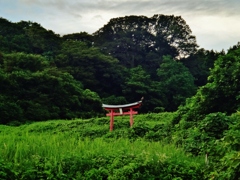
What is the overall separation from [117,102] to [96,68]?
4.07 metres

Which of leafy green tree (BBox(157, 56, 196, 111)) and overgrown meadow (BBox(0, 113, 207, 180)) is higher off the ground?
leafy green tree (BBox(157, 56, 196, 111))

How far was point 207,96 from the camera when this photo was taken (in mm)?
11305

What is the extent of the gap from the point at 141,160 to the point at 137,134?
22.0ft

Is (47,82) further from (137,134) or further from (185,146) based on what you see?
(185,146)

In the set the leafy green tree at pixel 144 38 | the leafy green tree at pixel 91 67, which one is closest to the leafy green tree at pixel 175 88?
the leafy green tree at pixel 91 67

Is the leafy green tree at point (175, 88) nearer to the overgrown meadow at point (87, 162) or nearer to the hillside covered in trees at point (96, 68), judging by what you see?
the hillside covered in trees at point (96, 68)

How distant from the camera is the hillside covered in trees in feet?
83.6

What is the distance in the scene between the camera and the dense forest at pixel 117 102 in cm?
697

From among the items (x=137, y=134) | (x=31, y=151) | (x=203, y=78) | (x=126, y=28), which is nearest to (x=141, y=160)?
(x=31, y=151)

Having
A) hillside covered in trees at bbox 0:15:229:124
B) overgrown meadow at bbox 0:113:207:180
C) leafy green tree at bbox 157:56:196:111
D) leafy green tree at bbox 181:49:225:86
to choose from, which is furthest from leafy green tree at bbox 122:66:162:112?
overgrown meadow at bbox 0:113:207:180

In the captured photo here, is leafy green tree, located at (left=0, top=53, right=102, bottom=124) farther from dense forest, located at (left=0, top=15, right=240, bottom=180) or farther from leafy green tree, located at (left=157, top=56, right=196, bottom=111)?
leafy green tree, located at (left=157, top=56, right=196, bottom=111)

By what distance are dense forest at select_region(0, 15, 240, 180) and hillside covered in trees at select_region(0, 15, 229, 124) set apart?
0.29ft

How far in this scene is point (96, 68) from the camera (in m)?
34.7

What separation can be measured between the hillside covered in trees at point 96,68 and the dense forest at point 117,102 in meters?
0.09
